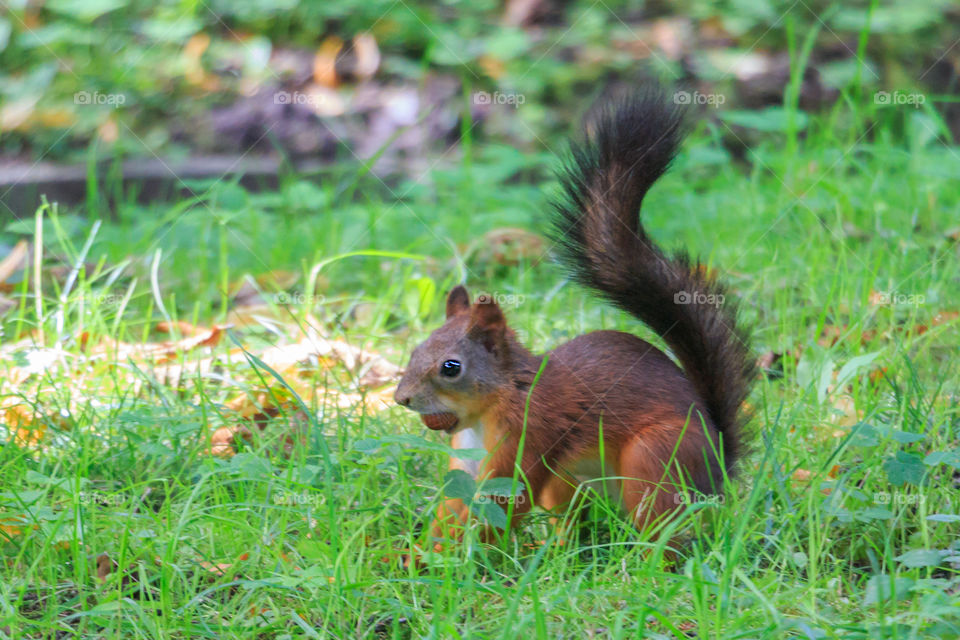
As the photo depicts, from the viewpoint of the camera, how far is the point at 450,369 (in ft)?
4.87

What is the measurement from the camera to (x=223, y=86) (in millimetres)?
4520

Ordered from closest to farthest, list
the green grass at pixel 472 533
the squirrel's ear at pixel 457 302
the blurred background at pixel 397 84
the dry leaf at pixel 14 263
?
1. the green grass at pixel 472 533
2. the squirrel's ear at pixel 457 302
3. the dry leaf at pixel 14 263
4. the blurred background at pixel 397 84

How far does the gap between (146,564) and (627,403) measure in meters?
0.69

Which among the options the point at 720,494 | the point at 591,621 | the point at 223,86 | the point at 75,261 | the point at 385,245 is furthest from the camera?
the point at 223,86

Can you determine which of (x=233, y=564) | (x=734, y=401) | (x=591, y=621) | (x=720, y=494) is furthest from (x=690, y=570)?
(x=233, y=564)

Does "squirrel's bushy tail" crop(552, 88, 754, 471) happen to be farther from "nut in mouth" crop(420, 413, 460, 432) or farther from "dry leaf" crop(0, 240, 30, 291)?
"dry leaf" crop(0, 240, 30, 291)

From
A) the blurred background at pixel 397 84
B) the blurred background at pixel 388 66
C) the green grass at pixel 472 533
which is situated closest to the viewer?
the green grass at pixel 472 533

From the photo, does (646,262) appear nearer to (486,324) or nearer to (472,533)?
(486,324)

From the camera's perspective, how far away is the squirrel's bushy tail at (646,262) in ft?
5.08

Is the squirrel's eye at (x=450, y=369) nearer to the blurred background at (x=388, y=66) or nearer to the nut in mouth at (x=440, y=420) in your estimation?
the nut in mouth at (x=440, y=420)

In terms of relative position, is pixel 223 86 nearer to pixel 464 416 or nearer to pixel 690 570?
pixel 464 416

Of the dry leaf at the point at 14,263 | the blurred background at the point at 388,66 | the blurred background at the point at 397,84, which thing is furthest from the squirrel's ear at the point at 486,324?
the blurred background at the point at 388,66

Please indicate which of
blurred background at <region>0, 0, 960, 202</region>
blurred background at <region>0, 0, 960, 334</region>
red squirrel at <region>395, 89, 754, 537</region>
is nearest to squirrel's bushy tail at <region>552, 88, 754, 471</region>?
red squirrel at <region>395, 89, 754, 537</region>

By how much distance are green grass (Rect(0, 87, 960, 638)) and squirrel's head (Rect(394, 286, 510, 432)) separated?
0.24 feet
